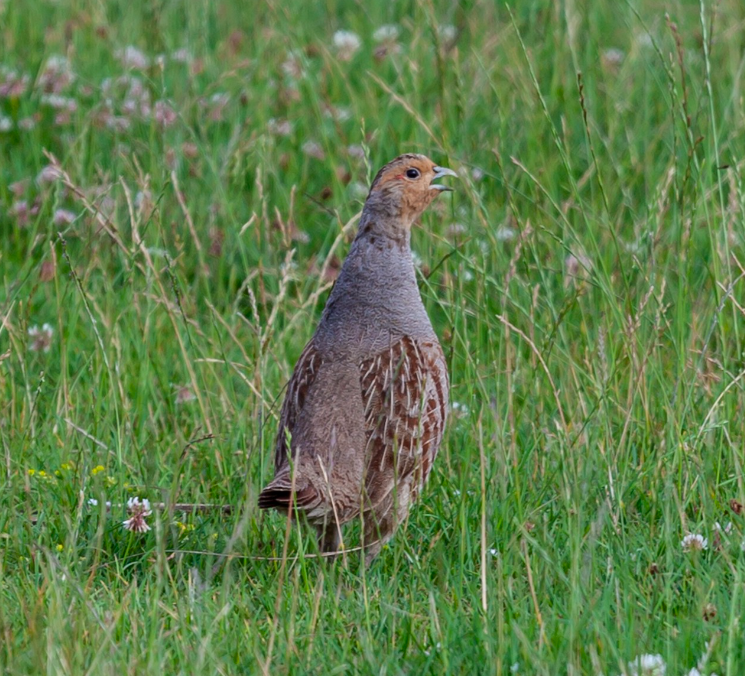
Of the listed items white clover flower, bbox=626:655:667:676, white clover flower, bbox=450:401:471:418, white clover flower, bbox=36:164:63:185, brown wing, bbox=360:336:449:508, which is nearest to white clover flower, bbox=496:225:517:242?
white clover flower, bbox=450:401:471:418

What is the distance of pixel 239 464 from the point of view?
432 cm

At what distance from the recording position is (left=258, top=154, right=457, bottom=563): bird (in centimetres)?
372

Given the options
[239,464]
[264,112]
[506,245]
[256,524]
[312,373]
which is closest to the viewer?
[256,524]

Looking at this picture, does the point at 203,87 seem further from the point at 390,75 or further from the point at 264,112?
the point at 390,75

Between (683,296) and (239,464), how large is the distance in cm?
167

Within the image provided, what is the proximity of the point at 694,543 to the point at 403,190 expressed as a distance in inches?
62.2

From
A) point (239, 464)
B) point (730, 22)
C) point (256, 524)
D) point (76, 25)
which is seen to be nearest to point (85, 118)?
point (76, 25)

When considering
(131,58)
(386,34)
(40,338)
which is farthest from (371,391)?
(386,34)

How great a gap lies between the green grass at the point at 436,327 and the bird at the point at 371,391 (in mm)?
139

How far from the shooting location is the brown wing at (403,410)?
151 inches

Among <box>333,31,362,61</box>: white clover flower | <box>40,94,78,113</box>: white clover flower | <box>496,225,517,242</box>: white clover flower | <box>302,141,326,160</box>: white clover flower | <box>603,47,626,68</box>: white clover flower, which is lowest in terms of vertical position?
<box>496,225,517,242</box>: white clover flower

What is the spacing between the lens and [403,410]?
3.91 metres

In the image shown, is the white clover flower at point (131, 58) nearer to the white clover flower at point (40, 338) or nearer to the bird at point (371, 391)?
the white clover flower at point (40, 338)

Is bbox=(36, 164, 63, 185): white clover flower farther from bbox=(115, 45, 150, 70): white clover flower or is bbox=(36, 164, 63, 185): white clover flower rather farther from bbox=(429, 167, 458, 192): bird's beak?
bbox=(429, 167, 458, 192): bird's beak
